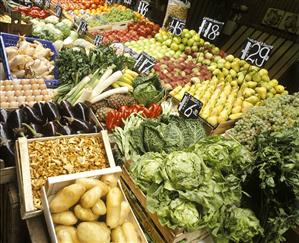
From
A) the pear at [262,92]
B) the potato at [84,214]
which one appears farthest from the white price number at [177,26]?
the potato at [84,214]

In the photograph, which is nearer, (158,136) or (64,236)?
(64,236)

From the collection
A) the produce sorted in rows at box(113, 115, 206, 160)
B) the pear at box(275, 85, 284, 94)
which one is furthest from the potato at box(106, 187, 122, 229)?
the pear at box(275, 85, 284, 94)

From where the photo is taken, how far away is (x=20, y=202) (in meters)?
2.10

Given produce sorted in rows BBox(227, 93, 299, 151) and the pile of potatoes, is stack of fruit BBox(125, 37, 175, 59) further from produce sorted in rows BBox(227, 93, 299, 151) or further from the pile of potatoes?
the pile of potatoes

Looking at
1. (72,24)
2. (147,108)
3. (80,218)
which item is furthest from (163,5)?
(80,218)

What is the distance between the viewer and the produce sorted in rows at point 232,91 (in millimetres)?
3292

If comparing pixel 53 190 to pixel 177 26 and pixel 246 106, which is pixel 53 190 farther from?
pixel 177 26

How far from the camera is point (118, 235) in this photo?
6.23 ft

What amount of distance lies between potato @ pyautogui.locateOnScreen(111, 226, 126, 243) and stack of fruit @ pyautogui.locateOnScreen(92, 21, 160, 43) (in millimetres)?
3753

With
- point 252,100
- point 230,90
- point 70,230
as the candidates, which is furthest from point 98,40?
point 70,230

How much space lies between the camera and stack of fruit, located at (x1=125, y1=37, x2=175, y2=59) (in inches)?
183

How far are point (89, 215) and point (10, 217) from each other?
762 millimetres

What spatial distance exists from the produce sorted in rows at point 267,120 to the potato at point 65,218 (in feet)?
4.99

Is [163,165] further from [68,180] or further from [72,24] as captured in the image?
[72,24]
